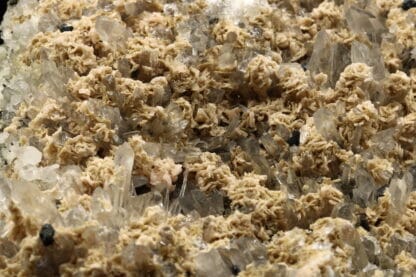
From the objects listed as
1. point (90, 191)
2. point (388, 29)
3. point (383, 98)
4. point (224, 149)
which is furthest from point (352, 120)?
point (90, 191)

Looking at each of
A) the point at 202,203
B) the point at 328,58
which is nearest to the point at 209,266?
the point at 202,203

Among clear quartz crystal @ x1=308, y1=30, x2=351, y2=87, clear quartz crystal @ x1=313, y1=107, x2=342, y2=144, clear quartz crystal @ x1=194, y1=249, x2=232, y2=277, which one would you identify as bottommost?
clear quartz crystal @ x1=194, y1=249, x2=232, y2=277

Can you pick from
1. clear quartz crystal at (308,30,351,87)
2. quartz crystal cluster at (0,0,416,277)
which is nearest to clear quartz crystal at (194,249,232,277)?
quartz crystal cluster at (0,0,416,277)

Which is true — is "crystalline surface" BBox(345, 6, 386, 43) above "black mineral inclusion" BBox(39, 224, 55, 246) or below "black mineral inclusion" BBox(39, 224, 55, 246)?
above

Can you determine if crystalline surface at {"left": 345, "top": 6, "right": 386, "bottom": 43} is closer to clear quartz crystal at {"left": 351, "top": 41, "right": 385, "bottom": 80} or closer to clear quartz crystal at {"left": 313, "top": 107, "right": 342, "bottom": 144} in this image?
clear quartz crystal at {"left": 351, "top": 41, "right": 385, "bottom": 80}

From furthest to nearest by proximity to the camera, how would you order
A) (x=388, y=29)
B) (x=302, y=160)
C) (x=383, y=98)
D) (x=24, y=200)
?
(x=388, y=29), (x=383, y=98), (x=302, y=160), (x=24, y=200)

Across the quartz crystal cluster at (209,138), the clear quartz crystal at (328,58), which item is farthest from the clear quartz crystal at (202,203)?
the clear quartz crystal at (328,58)

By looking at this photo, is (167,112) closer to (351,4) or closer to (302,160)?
(302,160)

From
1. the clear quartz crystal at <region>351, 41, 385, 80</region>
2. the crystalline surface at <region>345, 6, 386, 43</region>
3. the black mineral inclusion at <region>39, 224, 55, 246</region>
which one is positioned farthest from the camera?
the crystalline surface at <region>345, 6, 386, 43</region>

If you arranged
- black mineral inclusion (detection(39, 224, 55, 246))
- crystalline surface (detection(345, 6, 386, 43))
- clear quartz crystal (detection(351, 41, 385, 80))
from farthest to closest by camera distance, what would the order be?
crystalline surface (detection(345, 6, 386, 43))
clear quartz crystal (detection(351, 41, 385, 80))
black mineral inclusion (detection(39, 224, 55, 246))
